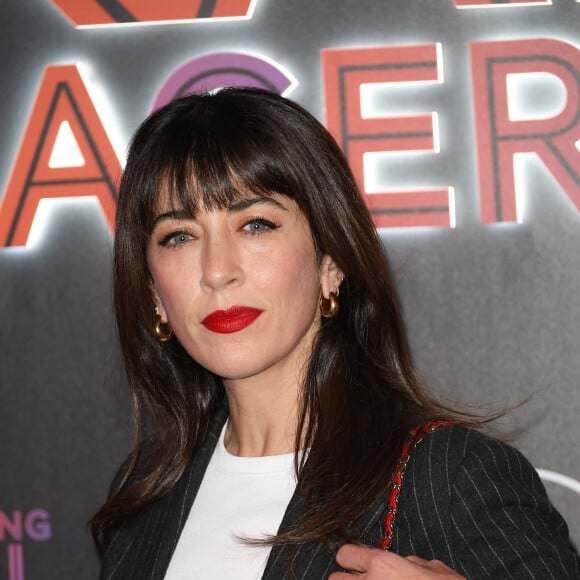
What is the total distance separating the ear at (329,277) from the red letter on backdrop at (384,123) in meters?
0.74

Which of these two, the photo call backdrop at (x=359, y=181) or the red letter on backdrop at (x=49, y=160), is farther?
the red letter on backdrop at (x=49, y=160)

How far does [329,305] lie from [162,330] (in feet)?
1.28

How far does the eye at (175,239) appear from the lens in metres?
1.69

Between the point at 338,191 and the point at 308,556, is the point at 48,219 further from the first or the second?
the point at 308,556

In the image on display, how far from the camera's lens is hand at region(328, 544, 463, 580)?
124cm

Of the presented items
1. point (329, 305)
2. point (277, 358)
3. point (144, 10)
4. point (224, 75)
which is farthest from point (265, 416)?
point (144, 10)

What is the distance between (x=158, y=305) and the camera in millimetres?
1871

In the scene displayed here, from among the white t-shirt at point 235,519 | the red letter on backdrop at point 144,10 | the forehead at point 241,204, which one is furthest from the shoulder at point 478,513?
the red letter on backdrop at point 144,10

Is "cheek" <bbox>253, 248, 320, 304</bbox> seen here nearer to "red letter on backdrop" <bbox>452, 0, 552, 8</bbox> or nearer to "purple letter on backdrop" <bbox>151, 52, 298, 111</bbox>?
"purple letter on backdrop" <bbox>151, 52, 298, 111</bbox>

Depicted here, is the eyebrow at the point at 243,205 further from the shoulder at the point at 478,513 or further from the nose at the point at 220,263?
the shoulder at the point at 478,513

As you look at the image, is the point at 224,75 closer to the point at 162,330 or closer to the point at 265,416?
the point at 162,330

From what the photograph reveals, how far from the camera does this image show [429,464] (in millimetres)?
1422

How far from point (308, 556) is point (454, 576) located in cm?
30

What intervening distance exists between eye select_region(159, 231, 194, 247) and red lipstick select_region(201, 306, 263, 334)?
0.53ft
